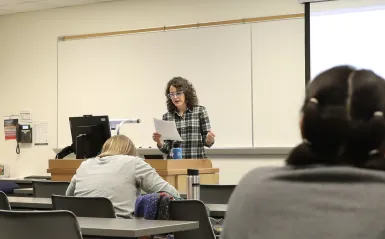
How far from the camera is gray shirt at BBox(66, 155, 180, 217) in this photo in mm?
3428

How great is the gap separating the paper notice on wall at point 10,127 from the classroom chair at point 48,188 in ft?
13.1

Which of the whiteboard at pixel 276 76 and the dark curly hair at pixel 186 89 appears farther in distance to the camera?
the whiteboard at pixel 276 76

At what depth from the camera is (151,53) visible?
7.11 m

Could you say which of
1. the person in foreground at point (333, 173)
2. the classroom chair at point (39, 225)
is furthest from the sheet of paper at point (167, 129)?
the person in foreground at point (333, 173)

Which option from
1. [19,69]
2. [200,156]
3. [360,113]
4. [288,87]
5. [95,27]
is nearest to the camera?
[360,113]

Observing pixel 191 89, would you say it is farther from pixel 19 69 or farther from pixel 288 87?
pixel 19 69

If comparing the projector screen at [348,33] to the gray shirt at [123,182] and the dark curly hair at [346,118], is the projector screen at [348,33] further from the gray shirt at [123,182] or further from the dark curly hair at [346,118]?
the dark curly hair at [346,118]

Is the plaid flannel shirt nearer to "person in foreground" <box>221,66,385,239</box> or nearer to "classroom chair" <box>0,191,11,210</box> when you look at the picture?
"classroom chair" <box>0,191,11,210</box>

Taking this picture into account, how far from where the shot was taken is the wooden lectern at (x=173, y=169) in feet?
14.4

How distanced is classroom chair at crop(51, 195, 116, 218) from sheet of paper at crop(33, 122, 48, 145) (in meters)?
4.77

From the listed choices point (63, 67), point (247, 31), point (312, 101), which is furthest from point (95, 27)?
point (312, 101)

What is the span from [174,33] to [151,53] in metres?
0.38

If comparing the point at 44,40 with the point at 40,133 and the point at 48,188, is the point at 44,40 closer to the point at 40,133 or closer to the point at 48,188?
the point at 40,133

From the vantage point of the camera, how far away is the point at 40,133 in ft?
25.8
